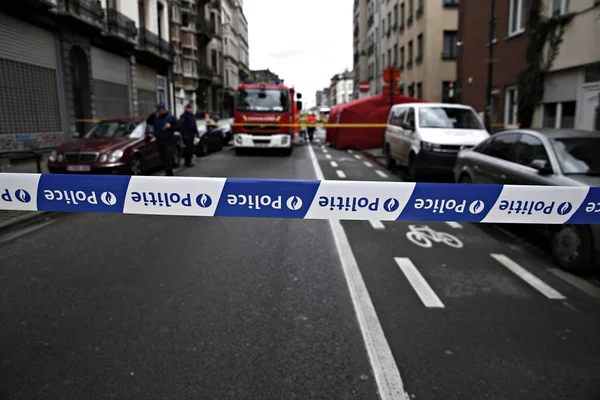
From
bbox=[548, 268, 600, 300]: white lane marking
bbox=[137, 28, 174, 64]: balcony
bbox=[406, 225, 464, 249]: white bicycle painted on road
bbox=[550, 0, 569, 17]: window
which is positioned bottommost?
bbox=[548, 268, 600, 300]: white lane marking

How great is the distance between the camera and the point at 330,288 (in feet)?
15.9

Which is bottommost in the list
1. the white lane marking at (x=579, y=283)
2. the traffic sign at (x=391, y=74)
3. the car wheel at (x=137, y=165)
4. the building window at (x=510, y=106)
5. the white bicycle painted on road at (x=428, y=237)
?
the white lane marking at (x=579, y=283)

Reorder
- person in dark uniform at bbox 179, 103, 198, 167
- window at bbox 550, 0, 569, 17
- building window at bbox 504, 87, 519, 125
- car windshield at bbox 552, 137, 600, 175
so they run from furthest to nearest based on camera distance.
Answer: building window at bbox 504, 87, 519, 125, person in dark uniform at bbox 179, 103, 198, 167, window at bbox 550, 0, 569, 17, car windshield at bbox 552, 137, 600, 175

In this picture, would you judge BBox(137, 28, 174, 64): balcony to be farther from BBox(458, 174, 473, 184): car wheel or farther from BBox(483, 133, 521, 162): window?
BBox(483, 133, 521, 162): window

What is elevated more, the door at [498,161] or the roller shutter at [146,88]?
the roller shutter at [146,88]

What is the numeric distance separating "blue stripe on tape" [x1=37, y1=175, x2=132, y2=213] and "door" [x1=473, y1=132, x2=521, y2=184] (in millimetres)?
5431

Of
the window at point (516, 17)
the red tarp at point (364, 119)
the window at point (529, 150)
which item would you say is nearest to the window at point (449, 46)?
the red tarp at point (364, 119)

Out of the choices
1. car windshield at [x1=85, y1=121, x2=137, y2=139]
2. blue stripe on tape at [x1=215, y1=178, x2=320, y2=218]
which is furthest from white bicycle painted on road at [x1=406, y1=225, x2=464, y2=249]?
car windshield at [x1=85, y1=121, x2=137, y2=139]

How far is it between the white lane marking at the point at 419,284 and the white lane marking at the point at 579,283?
1552mm

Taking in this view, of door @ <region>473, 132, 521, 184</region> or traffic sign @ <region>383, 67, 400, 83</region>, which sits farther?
traffic sign @ <region>383, 67, 400, 83</region>

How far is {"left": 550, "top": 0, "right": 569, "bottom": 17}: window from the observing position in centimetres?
1528

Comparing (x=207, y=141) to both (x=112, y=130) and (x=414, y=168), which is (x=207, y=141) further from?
(x=414, y=168)

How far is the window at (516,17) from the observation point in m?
18.1

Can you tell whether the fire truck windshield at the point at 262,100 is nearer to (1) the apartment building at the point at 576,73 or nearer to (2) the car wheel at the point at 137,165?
(2) the car wheel at the point at 137,165
